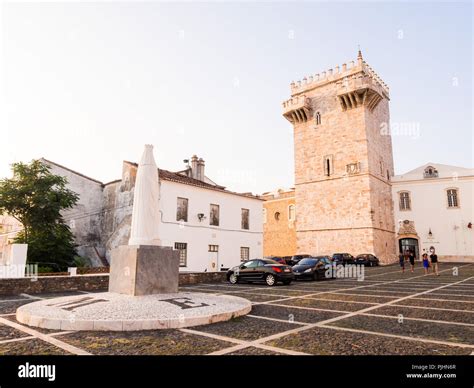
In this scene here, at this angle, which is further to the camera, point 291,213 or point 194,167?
point 291,213

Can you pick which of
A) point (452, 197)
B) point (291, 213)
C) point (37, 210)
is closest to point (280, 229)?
point (291, 213)

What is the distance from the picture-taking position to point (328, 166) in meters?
34.3

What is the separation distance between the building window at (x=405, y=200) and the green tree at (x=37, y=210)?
33411mm

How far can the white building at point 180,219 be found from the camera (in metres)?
22.4

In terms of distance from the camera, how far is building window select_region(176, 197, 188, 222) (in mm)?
22513

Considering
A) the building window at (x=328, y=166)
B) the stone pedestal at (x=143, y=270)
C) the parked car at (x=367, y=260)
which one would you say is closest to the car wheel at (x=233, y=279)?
the stone pedestal at (x=143, y=270)

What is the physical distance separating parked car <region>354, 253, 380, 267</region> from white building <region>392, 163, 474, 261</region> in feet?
27.8

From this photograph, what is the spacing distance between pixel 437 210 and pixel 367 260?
11689mm

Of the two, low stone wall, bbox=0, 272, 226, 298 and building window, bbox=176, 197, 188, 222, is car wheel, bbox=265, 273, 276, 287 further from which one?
building window, bbox=176, 197, 188, 222

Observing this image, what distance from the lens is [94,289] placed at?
12.3 m

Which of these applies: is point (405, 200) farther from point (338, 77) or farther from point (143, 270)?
point (143, 270)

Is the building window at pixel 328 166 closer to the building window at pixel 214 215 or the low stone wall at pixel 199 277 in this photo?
the building window at pixel 214 215
